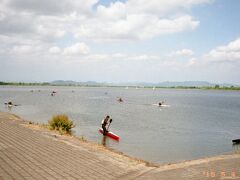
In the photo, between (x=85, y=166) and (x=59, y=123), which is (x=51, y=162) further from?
(x=59, y=123)

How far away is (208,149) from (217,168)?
518 inches

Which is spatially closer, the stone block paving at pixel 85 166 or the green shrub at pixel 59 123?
the stone block paving at pixel 85 166

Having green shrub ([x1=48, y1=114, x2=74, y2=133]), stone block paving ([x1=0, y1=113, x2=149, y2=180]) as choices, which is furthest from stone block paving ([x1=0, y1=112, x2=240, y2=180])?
green shrub ([x1=48, y1=114, x2=74, y2=133])

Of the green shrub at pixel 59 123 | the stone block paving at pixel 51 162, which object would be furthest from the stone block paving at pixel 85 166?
the green shrub at pixel 59 123

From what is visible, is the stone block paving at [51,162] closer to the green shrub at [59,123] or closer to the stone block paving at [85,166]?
the stone block paving at [85,166]

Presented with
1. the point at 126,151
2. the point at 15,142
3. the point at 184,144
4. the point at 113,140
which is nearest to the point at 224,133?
the point at 184,144

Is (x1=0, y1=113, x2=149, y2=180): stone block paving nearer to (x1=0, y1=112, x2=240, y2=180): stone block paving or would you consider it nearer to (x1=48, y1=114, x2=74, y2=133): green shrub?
(x1=0, y1=112, x2=240, y2=180): stone block paving

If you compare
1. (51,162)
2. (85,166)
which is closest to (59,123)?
(51,162)

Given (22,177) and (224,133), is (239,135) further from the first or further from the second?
(22,177)

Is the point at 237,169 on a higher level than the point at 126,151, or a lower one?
higher

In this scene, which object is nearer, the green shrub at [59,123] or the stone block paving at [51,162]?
the stone block paving at [51,162]

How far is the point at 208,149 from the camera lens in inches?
909

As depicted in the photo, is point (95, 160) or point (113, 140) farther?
point (113, 140)

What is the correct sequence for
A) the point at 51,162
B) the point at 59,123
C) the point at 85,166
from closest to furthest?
the point at 85,166
the point at 51,162
the point at 59,123
